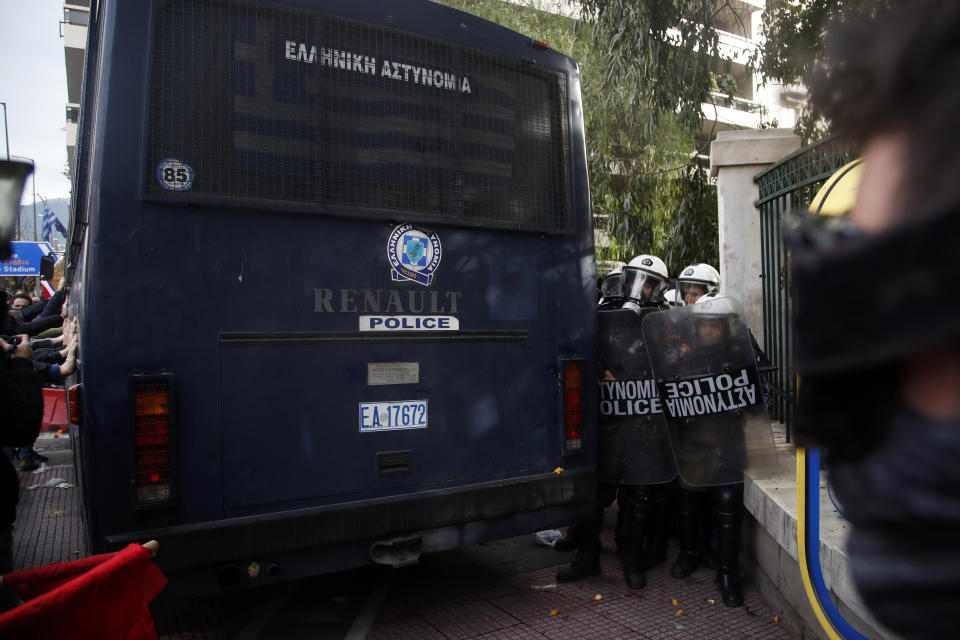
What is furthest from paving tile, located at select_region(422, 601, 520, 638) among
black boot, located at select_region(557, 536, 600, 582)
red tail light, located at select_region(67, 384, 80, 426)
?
red tail light, located at select_region(67, 384, 80, 426)

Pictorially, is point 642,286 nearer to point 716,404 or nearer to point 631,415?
point 631,415

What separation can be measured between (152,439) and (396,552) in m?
1.39

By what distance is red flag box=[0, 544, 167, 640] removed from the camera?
7.06ft

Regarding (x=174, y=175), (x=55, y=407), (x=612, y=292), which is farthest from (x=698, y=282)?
(x=55, y=407)

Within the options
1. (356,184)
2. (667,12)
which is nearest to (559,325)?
(356,184)

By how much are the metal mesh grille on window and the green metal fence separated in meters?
2.24

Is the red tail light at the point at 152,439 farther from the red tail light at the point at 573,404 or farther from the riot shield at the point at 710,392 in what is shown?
the riot shield at the point at 710,392

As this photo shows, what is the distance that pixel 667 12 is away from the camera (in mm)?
9688

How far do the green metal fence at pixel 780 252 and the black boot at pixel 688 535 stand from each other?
3.45 ft

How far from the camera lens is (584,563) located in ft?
16.5

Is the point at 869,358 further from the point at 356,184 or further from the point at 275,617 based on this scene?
the point at 275,617

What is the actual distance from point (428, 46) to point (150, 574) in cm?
305

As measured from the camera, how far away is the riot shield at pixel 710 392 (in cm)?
474

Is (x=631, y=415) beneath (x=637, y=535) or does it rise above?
above
